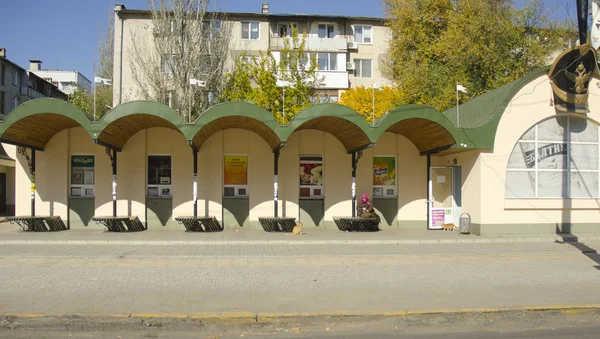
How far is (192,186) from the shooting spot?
60.8 ft

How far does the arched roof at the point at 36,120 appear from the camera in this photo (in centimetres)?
1565

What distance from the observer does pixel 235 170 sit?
18812 millimetres

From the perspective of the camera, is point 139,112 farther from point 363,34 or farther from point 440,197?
point 363,34

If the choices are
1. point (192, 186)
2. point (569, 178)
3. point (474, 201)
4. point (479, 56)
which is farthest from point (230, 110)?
point (479, 56)

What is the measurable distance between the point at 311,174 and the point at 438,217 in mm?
5289

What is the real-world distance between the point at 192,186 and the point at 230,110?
13.2ft

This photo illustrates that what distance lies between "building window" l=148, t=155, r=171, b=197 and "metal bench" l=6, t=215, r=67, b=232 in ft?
11.0

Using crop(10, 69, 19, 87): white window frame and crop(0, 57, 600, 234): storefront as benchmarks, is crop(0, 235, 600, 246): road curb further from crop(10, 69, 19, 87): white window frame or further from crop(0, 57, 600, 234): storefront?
crop(10, 69, 19, 87): white window frame

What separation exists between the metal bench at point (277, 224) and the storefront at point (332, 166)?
638mm

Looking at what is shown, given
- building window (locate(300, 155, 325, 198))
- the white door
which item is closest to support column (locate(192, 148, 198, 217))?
building window (locate(300, 155, 325, 198))

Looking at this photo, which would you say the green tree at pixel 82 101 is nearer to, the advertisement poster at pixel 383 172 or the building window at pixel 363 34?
the building window at pixel 363 34

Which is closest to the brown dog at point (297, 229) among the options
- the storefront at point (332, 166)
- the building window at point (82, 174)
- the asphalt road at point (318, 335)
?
the storefront at point (332, 166)

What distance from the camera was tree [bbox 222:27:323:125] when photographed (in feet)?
104

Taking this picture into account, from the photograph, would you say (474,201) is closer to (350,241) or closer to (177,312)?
(350,241)
